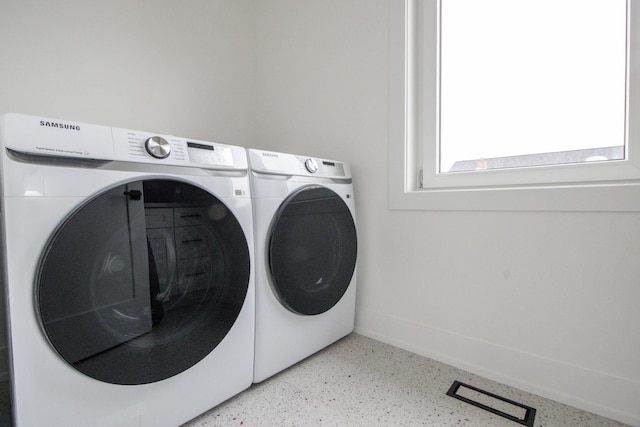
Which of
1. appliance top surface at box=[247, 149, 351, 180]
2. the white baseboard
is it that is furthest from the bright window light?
the white baseboard

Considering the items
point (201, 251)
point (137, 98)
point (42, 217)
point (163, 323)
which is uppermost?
point (137, 98)

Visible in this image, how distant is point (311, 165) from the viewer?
4.00 ft

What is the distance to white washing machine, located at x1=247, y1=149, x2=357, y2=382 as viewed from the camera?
1.05 meters

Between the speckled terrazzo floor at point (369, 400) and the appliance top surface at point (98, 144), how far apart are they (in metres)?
0.77

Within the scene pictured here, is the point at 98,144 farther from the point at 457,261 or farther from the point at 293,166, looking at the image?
the point at 457,261

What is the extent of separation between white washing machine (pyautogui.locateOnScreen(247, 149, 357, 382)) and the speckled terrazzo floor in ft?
0.28

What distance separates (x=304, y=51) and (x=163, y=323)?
59.7 inches

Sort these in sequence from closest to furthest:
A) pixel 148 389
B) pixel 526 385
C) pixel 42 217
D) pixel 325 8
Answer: pixel 42 217
pixel 148 389
pixel 526 385
pixel 325 8

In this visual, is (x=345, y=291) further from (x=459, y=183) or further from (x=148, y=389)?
(x=148, y=389)

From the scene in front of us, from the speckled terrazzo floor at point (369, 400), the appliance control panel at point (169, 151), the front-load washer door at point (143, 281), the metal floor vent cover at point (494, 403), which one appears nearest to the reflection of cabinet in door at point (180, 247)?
the front-load washer door at point (143, 281)

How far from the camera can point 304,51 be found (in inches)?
66.6

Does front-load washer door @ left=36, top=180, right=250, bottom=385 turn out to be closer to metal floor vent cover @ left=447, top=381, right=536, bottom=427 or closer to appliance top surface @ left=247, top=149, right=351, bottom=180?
appliance top surface @ left=247, top=149, right=351, bottom=180

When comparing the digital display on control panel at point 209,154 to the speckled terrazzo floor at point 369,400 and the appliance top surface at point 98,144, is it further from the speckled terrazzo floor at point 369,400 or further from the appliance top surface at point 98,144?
the speckled terrazzo floor at point 369,400

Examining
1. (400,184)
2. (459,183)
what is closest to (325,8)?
(400,184)
